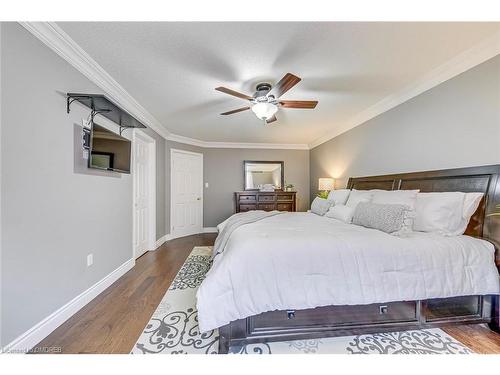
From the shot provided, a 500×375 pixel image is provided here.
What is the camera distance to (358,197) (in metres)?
2.81

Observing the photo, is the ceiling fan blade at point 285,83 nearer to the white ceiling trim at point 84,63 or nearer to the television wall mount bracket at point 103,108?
the television wall mount bracket at point 103,108

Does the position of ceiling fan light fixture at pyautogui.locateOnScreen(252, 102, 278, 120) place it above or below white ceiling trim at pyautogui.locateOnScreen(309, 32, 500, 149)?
below

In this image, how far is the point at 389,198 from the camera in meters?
2.31

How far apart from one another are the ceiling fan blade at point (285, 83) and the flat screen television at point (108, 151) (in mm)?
1859

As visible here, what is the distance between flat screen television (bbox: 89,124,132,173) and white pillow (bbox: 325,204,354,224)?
9.24 ft

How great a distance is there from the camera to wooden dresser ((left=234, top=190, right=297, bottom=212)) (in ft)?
17.2

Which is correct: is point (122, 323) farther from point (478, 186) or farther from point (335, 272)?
point (478, 186)

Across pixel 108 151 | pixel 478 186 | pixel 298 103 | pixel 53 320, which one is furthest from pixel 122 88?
pixel 478 186

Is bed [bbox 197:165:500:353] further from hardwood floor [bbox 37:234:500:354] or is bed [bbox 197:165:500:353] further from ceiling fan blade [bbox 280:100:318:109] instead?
ceiling fan blade [bbox 280:100:318:109]

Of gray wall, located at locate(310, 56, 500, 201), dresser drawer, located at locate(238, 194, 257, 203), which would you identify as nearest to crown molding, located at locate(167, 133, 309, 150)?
dresser drawer, located at locate(238, 194, 257, 203)

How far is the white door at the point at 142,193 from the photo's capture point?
3467 millimetres
